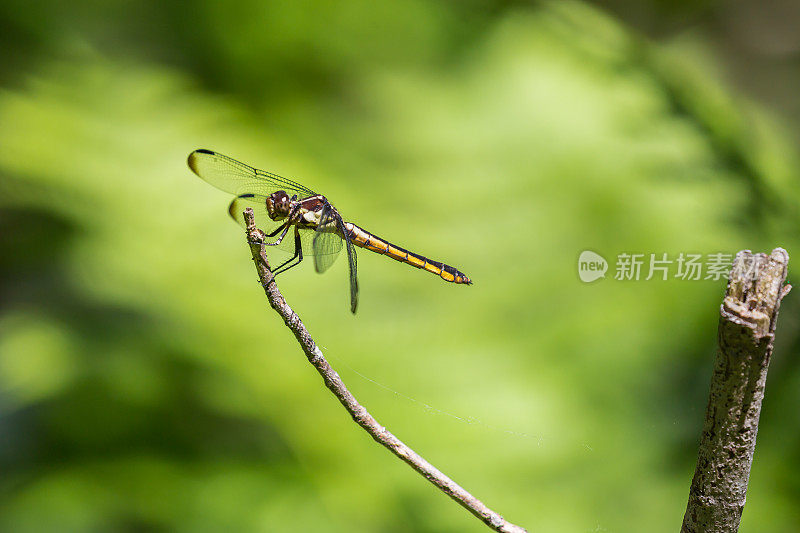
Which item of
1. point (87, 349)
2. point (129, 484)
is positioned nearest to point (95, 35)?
point (87, 349)

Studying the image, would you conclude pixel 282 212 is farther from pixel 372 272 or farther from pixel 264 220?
pixel 372 272

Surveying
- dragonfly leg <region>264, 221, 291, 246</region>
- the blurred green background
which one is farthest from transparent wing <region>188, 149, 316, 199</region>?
the blurred green background

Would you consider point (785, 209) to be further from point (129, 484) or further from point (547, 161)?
point (129, 484)

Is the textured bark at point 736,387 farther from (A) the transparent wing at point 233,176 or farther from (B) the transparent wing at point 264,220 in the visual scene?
(A) the transparent wing at point 233,176

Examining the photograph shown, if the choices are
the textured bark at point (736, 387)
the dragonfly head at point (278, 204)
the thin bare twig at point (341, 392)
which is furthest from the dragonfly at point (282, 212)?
the textured bark at point (736, 387)

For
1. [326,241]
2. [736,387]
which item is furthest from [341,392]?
[736,387]
